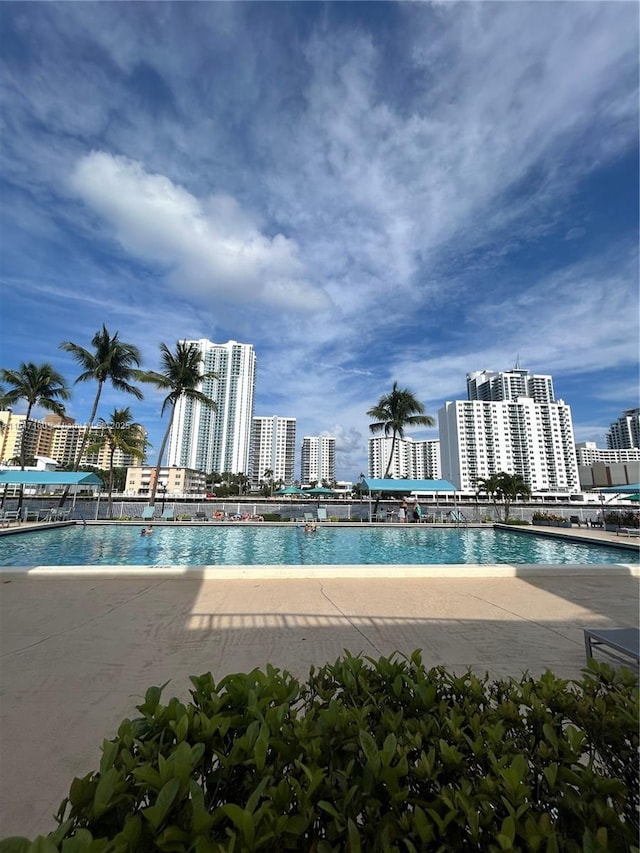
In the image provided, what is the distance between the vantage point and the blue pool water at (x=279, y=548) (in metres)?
11.5

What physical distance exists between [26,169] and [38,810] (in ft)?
41.3

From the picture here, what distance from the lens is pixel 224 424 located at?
107 m

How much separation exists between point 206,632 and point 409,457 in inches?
5807

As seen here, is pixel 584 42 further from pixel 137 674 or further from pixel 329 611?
pixel 137 674

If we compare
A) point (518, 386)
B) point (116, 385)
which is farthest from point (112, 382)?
point (518, 386)

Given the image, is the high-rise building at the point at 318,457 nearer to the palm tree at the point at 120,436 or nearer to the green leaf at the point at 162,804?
the palm tree at the point at 120,436

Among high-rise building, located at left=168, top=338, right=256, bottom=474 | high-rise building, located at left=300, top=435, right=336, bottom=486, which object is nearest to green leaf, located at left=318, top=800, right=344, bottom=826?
high-rise building, located at left=168, top=338, right=256, bottom=474

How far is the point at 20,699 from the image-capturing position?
2744 millimetres

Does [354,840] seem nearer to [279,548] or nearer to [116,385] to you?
[279,548]

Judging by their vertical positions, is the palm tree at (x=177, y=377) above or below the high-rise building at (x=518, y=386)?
below

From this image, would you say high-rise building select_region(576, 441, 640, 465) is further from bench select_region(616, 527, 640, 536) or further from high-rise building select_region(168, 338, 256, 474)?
bench select_region(616, 527, 640, 536)

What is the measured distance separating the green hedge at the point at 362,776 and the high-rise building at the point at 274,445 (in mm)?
124305

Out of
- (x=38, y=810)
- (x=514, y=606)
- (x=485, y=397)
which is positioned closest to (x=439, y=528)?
(x=514, y=606)

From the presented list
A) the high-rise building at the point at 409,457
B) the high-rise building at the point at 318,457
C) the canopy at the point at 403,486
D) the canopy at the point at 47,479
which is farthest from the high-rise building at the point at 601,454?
the canopy at the point at 47,479
